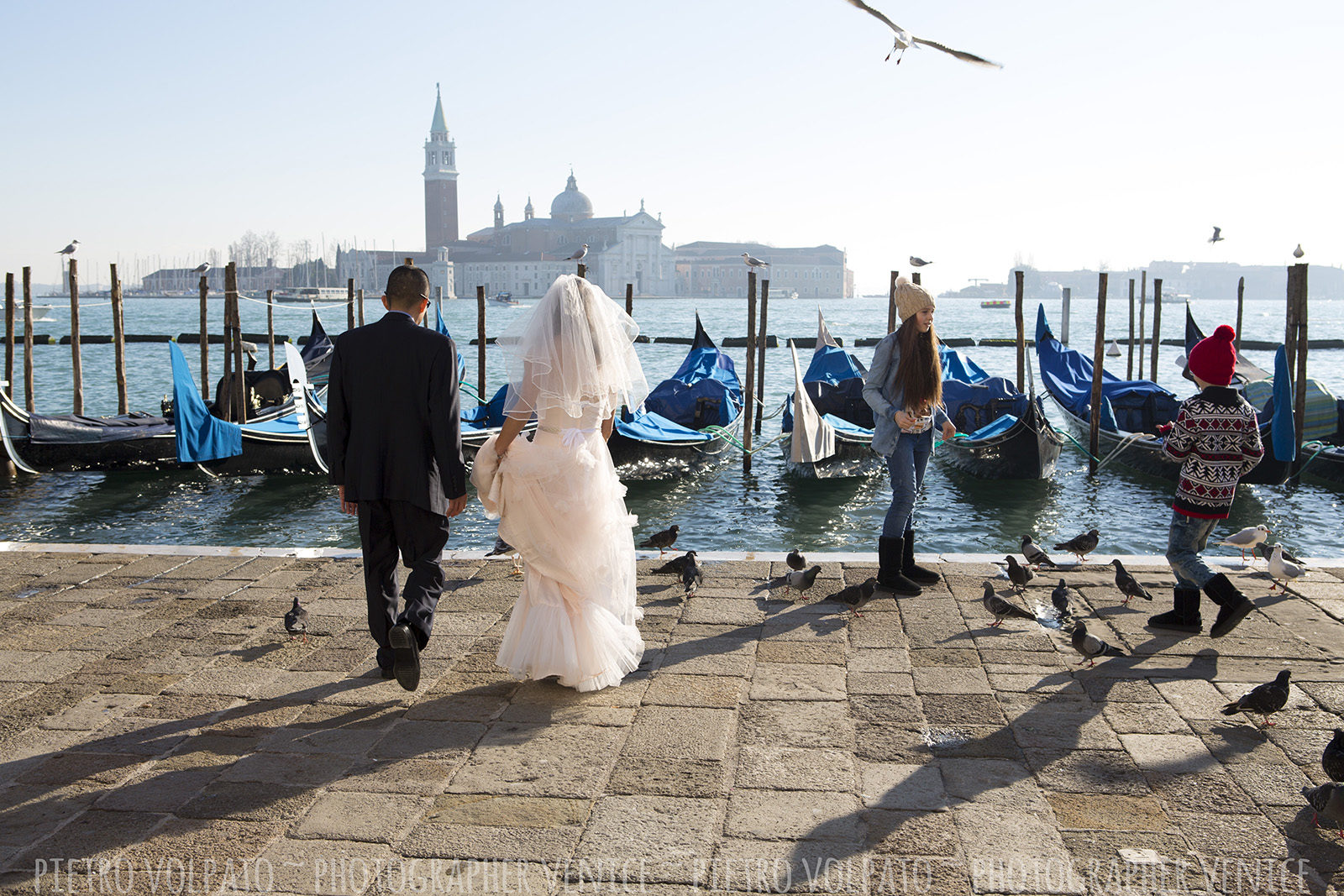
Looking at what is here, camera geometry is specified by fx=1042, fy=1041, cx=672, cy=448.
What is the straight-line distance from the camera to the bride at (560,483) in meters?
2.42

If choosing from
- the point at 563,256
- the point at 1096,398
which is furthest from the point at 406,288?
the point at 563,256

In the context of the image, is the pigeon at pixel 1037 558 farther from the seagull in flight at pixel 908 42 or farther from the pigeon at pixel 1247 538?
the seagull in flight at pixel 908 42

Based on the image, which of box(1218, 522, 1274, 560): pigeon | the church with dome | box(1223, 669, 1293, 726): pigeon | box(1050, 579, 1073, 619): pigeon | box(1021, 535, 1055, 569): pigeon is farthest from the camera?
the church with dome

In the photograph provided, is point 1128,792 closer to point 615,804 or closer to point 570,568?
point 615,804

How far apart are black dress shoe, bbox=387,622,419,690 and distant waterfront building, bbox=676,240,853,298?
9351 centimetres

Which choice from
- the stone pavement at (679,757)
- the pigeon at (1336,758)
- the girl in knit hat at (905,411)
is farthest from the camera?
the girl in knit hat at (905,411)

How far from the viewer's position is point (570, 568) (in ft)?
8.10

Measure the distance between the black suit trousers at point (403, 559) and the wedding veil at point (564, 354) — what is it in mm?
359

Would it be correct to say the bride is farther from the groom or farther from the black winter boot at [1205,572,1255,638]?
the black winter boot at [1205,572,1255,638]

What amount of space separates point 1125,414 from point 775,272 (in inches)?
3542

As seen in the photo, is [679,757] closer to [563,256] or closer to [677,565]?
[677,565]

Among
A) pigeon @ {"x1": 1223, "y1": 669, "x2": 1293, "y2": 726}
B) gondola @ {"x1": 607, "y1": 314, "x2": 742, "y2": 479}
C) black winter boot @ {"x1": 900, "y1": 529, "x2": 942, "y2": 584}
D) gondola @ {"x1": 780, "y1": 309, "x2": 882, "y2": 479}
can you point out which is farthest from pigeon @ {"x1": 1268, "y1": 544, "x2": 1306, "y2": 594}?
gondola @ {"x1": 607, "y1": 314, "x2": 742, "y2": 479}

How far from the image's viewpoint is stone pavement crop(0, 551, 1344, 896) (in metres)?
1.72

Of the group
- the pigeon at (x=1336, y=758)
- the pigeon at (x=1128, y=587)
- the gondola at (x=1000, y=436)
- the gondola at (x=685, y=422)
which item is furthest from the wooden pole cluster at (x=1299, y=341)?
the pigeon at (x=1336, y=758)
